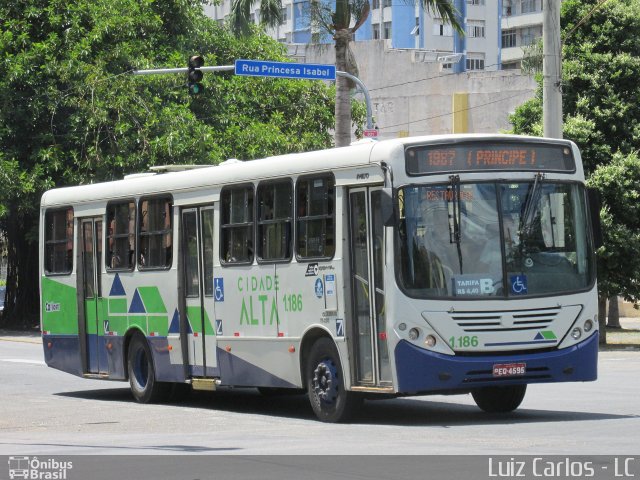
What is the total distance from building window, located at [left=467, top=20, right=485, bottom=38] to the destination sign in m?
75.7

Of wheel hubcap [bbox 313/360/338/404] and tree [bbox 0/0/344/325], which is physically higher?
tree [bbox 0/0/344/325]

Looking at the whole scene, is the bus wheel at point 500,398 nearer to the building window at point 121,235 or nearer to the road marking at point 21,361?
the building window at point 121,235

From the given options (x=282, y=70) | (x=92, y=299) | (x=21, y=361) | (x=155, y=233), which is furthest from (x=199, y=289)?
(x=21, y=361)

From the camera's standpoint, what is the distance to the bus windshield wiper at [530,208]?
50.0ft

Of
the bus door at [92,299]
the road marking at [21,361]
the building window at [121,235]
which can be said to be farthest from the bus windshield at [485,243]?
the road marking at [21,361]

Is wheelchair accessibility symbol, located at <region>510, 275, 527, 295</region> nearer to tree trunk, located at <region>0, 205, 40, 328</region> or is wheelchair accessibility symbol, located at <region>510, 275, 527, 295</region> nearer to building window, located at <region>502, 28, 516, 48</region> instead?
tree trunk, located at <region>0, 205, 40, 328</region>

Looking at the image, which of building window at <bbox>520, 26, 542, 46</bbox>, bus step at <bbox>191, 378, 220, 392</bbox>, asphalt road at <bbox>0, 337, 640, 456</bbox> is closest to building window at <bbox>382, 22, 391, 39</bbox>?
building window at <bbox>520, 26, 542, 46</bbox>

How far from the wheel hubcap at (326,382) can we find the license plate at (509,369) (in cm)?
187

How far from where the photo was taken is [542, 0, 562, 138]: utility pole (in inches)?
1091

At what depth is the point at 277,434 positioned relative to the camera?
48.0ft

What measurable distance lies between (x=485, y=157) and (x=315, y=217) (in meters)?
2.15

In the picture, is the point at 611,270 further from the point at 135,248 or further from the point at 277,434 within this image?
the point at 277,434

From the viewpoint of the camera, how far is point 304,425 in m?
15.8
